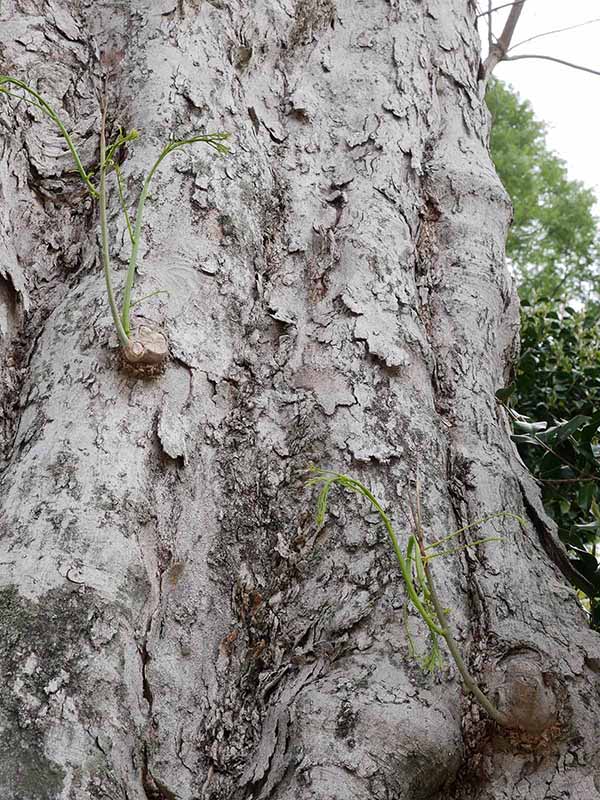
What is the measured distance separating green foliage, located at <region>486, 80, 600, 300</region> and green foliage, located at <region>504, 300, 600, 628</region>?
441cm

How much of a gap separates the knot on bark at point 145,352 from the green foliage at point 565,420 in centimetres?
67

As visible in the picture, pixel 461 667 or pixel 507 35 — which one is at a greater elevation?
pixel 507 35

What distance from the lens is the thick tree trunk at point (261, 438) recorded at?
1.02 metres

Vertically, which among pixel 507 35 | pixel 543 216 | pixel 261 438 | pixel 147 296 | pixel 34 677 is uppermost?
pixel 543 216

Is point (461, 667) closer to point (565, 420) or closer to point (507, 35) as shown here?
point (565, 420)

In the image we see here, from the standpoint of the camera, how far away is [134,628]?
1.06 m

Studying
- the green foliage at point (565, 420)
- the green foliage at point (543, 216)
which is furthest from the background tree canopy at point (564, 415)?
the green foliage at point (543, 216)

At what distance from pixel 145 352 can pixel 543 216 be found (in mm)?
6796

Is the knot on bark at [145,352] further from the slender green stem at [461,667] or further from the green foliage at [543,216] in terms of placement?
the green foliage at [543,216]

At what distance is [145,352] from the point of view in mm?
1203

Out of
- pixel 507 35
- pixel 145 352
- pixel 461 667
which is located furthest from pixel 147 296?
pixel 507 35

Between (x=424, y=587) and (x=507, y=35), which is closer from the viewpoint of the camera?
(x=424, y=587)

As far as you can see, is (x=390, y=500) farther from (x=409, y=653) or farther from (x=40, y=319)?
(x=40, y=319)

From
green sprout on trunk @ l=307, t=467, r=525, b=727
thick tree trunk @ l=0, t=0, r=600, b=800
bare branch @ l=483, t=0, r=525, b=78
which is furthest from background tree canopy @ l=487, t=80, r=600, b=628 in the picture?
bare branch @ l=483, t=0, r=525, b=78
